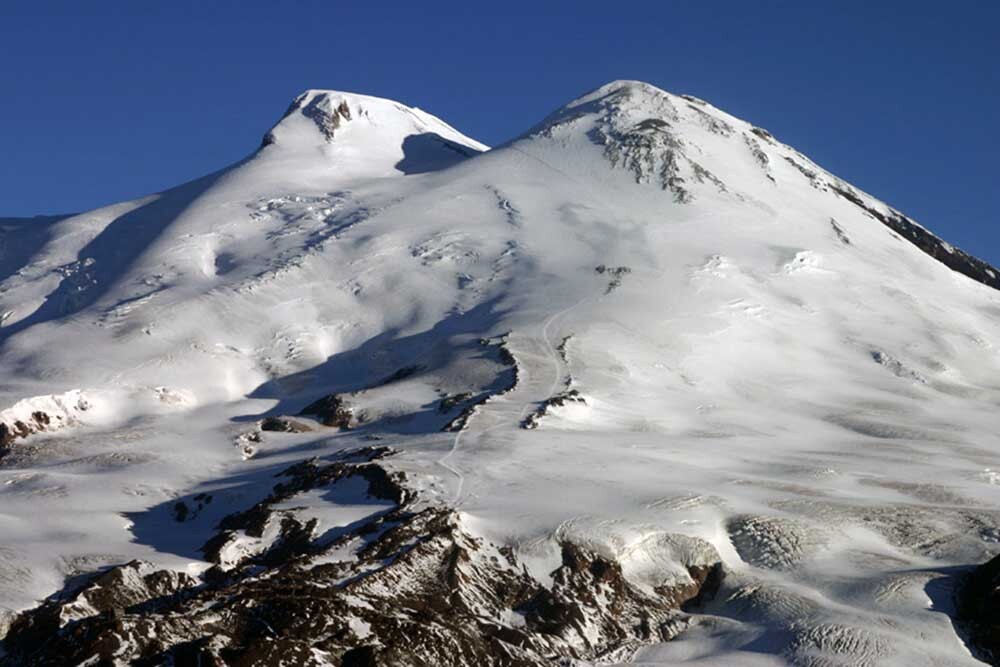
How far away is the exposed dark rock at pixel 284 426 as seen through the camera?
85.4 metres

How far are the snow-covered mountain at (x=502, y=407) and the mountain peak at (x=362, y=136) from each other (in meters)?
0.90

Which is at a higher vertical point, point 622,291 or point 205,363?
point 622,291

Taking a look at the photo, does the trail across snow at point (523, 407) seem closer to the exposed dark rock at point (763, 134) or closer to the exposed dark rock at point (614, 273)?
the exposed dark rock at point (614, 273)

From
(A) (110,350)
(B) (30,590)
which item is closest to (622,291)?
(A) (110,350)

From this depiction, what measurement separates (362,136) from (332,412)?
88.5m

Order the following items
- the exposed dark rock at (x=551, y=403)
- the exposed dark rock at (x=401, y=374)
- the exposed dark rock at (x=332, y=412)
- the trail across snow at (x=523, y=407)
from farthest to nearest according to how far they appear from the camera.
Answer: the exposed dark rock at (x=401, y=374) → the exposed dark rock at (x=332, y=412) → the exposed dark rock at (x=551, y=403) → the trail across snow at (x=523, y=407)

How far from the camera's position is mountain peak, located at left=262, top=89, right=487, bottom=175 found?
160250 mm

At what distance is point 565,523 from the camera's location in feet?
192

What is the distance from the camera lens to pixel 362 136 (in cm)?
16975

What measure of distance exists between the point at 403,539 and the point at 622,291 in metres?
59.8

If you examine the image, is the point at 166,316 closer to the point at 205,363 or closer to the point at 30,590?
the point at 205,363

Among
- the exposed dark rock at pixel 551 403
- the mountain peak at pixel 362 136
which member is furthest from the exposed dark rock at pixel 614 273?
the mountain peak at pixel 362 136

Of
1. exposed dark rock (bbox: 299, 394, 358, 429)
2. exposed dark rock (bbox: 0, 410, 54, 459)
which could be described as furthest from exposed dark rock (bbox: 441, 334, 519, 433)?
exposed dark rock (bbox: 0, 410, 54, 459)

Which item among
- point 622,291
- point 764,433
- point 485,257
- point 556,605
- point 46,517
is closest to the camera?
point 556,605
